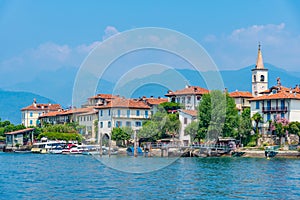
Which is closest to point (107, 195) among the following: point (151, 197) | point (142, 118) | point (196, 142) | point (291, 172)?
point (151, 197)

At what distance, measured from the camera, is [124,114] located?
208 feet

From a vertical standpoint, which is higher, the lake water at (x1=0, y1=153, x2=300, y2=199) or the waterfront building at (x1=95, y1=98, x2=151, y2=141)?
the waterfront building at (x1=95, y1=98, x2=151, y2=141)

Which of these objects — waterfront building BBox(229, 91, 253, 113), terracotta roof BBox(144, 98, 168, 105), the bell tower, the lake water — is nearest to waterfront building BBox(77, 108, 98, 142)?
terracotta roof BBox(144, 98, 168, 105)

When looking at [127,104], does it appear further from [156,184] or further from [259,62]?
[156,184]

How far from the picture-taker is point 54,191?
23.3 metres

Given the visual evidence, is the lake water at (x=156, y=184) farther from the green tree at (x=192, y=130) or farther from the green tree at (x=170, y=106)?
the green tree at (x=170, y=106)

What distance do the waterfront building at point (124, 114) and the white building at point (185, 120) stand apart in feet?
24.0

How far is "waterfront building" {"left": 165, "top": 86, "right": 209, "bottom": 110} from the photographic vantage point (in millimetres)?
62647

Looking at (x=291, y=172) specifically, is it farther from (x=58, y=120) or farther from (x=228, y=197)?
(x=58, y=120)

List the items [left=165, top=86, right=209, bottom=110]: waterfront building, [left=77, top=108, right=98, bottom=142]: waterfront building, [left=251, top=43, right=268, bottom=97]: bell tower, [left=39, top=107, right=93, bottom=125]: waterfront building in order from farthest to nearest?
[left=39, top=107, right=93, bottom=125]: waterfront building
[left=251, top=43, right=268, bottom=97]: bell tower
[left=77, top=108, right=98, bottom=142]: waterfront building
[left=165, top=86, right=209, bottom=110]: waterfront building

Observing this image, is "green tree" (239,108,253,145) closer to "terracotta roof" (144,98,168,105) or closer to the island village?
the island village

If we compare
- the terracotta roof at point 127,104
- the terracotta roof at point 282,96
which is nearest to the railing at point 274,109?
the terracotta roof at point 282,96

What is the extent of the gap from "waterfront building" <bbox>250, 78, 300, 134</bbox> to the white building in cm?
682

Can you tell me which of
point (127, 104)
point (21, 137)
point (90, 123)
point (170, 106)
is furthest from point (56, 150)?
point (21, 137)
